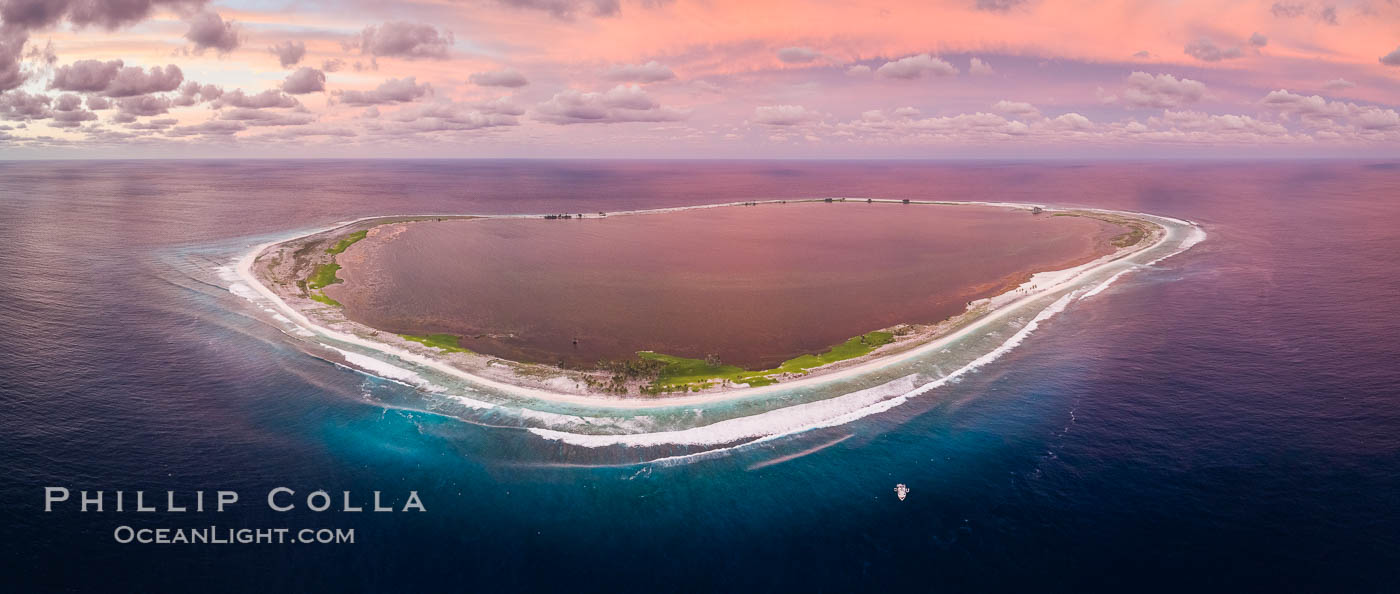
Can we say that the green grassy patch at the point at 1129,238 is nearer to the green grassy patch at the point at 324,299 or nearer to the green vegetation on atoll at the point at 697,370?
the green vegetation on atoll at the point at 697,370

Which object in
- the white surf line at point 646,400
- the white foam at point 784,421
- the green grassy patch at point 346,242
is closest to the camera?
the white foam at point 784,421

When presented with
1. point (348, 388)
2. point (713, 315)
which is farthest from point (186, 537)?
point (713, 315)

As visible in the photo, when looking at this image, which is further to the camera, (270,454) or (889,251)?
(889,251)

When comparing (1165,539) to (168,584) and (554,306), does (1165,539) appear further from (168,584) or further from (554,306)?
(554,306)

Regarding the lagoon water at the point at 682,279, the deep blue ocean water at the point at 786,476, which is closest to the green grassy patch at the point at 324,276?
the lagoon water at the point at 682,279

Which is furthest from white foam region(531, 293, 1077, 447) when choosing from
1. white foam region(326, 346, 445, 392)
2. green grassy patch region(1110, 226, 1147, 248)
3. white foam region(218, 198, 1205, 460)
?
green grassy patch region(1110, 226, 1147, 248)

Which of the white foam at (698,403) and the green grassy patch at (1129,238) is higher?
the green grassy patch at (1129,238)

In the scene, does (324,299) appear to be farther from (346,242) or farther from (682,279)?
(682,279)
